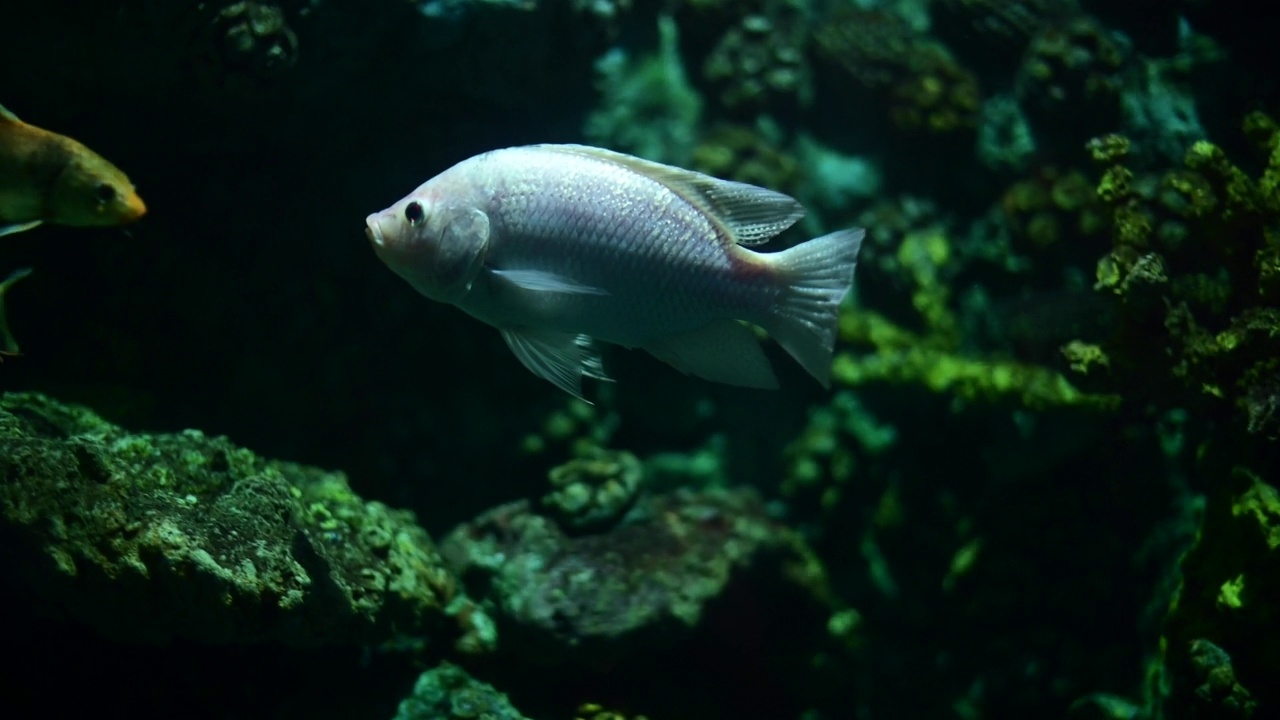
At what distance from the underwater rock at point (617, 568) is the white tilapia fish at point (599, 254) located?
1.30 m

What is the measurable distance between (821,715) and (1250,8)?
425 cm

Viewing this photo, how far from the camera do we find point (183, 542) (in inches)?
98.7

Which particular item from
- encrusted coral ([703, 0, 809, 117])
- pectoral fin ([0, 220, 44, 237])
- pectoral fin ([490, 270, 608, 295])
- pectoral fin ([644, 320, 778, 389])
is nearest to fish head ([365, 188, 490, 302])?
pectoral fin ([490, 270, 608, 295])

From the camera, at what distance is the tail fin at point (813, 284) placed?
2465mm

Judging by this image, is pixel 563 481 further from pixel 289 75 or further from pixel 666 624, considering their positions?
pixel 289 75

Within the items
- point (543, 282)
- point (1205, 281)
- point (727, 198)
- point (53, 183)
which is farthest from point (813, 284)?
point (53, 183)

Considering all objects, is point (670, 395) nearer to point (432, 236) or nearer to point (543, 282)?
point (543, 282)

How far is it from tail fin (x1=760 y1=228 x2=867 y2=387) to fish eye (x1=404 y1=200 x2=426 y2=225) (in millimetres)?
1012

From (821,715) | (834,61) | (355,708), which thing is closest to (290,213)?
(355,708)

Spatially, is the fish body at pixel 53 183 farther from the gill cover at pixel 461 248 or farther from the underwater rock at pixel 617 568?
the underwater rock at pixel 617 568

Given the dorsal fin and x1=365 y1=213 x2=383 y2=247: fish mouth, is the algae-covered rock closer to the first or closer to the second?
x1=365 y1=213 x2=383 y2=247: fish mouth

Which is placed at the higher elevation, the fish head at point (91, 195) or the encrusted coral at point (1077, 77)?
the fish head at point (91, 195)

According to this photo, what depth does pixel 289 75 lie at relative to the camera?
351cm

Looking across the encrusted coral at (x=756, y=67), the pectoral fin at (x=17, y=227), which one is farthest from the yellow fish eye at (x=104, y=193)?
the encrusted coral at (x=756, y=67)
